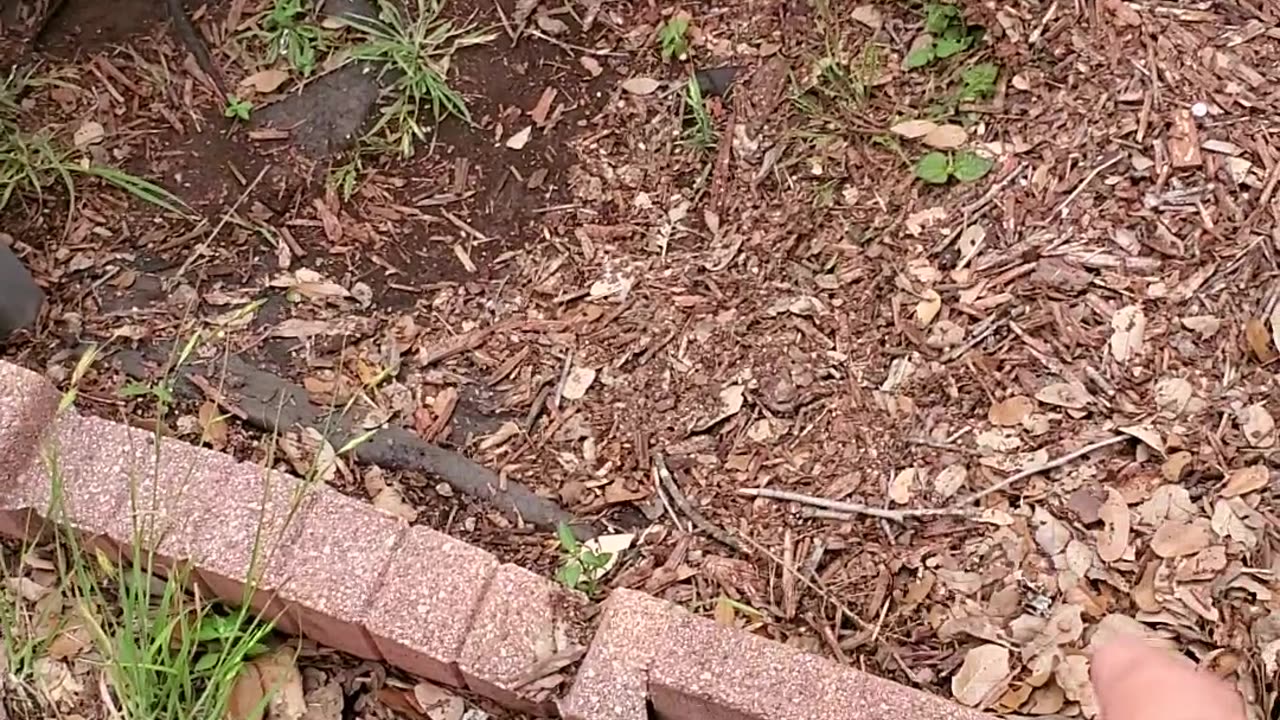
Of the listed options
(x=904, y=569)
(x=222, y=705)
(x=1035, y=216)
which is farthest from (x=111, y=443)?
(x=1035, y=216)

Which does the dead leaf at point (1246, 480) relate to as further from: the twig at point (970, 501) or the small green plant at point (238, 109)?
the small green plant at point (238, 109)

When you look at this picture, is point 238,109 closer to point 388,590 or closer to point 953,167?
point 388,590

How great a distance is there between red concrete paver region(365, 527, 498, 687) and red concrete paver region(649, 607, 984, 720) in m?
0.24

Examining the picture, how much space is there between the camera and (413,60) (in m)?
2.36

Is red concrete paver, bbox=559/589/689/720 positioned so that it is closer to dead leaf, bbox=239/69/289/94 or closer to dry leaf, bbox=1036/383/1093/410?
dry leaf, bbox=1036/383/1093/410

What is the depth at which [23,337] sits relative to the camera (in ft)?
7.05

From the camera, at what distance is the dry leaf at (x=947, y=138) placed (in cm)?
218

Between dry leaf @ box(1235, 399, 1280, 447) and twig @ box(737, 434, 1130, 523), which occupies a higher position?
dry leaf @ box(1235, 399, 1280, 447)

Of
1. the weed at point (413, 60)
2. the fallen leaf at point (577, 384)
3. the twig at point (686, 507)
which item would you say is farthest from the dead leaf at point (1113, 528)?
the weed at point (413, 60)

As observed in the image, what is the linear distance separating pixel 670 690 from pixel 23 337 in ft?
3.73

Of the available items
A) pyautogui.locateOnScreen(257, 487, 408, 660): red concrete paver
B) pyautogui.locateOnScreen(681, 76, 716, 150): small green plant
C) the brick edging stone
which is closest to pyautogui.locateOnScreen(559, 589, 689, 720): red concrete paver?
the brick edging stone

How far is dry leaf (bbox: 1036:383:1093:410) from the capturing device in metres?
1.95

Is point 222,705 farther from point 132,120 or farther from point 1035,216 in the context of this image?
point 1035,216

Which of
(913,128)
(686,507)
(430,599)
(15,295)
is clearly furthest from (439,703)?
(913,128)
